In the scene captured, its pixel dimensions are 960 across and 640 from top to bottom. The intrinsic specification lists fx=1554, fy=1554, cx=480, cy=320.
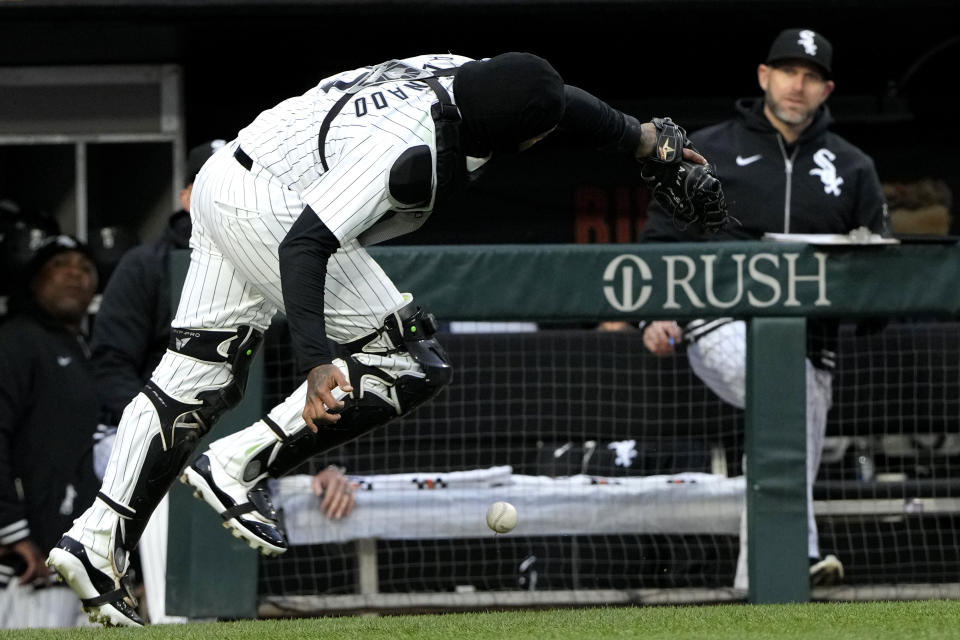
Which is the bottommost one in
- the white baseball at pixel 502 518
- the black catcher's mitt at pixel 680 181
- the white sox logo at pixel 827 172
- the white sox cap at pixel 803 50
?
the white baseball at pixel 502 518

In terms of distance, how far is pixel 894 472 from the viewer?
18.7ft

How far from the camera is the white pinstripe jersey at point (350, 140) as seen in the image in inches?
149

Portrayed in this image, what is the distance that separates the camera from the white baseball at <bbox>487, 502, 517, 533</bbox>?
4.70m

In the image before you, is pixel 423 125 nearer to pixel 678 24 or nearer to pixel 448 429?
pixel 448 429

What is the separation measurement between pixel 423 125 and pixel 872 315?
79.7 inches

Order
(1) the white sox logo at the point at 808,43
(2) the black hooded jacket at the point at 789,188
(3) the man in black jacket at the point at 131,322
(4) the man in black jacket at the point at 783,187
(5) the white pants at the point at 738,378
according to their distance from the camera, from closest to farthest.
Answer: (5) the white pants at the point at 738,378 → (4) the man in black jacket at the point at 783,187 → (3) the man in black jacket at the point at 131,322 → (2) the black hooded jacket at the point at 789,188 → (1) the white sox logo at the point at 808,43

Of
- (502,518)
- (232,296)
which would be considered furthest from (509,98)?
(502,518)

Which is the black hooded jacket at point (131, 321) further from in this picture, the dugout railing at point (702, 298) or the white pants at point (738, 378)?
the white pants at point (738, 378)

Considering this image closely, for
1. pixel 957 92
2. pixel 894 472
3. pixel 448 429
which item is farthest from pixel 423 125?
pixel 957 92

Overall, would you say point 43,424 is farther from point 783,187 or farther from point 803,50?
point 803,50

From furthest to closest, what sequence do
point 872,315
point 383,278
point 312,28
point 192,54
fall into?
point 192,54 < point 312,28 < point 872,315 < point 383,278

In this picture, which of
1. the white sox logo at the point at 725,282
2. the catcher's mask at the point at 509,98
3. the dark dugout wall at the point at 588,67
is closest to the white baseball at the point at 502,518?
the white sox logo at the point at 725,282

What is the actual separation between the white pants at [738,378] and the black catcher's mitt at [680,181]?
1.02m

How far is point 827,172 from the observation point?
5777 millimetres
